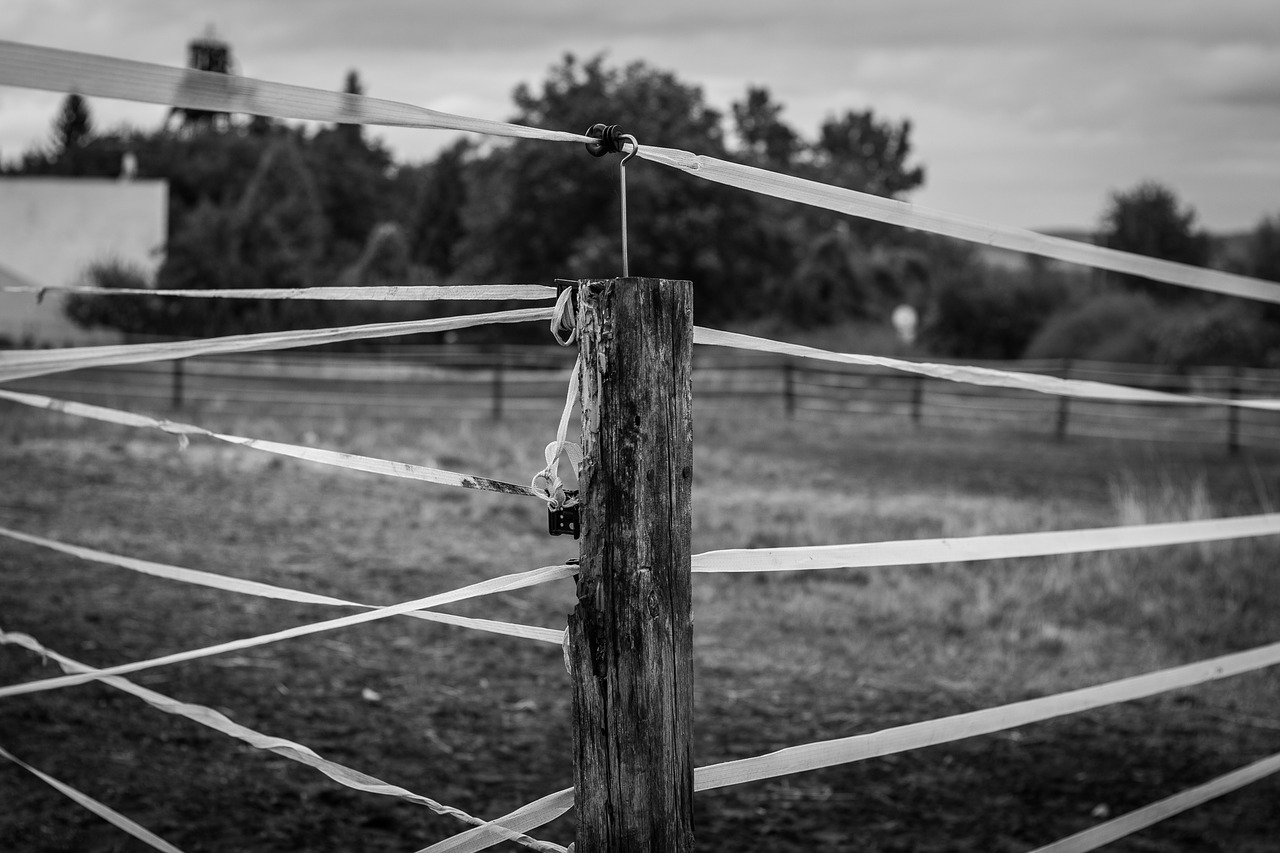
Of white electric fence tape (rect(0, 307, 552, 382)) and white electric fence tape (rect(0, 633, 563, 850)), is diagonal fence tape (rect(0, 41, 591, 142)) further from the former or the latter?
white electric fence tape (rect(0, 633, 563, 850))

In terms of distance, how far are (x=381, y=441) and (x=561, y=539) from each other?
17.3ft

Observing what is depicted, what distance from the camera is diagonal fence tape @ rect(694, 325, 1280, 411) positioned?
183 cm

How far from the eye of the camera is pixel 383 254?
34.5m

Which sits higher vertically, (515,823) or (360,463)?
(360,463)

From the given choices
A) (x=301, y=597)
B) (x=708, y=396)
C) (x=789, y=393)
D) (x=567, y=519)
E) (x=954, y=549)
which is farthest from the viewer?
(x=708, y=396)

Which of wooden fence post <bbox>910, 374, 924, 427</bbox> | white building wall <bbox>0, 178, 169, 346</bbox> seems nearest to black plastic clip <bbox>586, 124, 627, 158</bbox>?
wooden fence post <bbox>910, 374, 924, 427</bbox>

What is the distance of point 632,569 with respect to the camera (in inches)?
61.4

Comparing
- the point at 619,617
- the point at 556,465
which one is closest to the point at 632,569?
the point at 619,617

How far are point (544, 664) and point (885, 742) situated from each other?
3333 mm

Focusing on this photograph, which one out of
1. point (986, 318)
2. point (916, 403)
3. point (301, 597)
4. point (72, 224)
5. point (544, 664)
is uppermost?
point (72, 224)

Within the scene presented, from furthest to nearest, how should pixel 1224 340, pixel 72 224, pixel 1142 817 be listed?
pixel 72 224 < pixel 1224 340 < pixel 1142 817

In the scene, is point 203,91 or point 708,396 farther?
point 708,396

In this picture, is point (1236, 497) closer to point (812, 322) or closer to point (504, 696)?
point (504, 696)

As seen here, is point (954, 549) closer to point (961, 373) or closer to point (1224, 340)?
point (961, 373)
